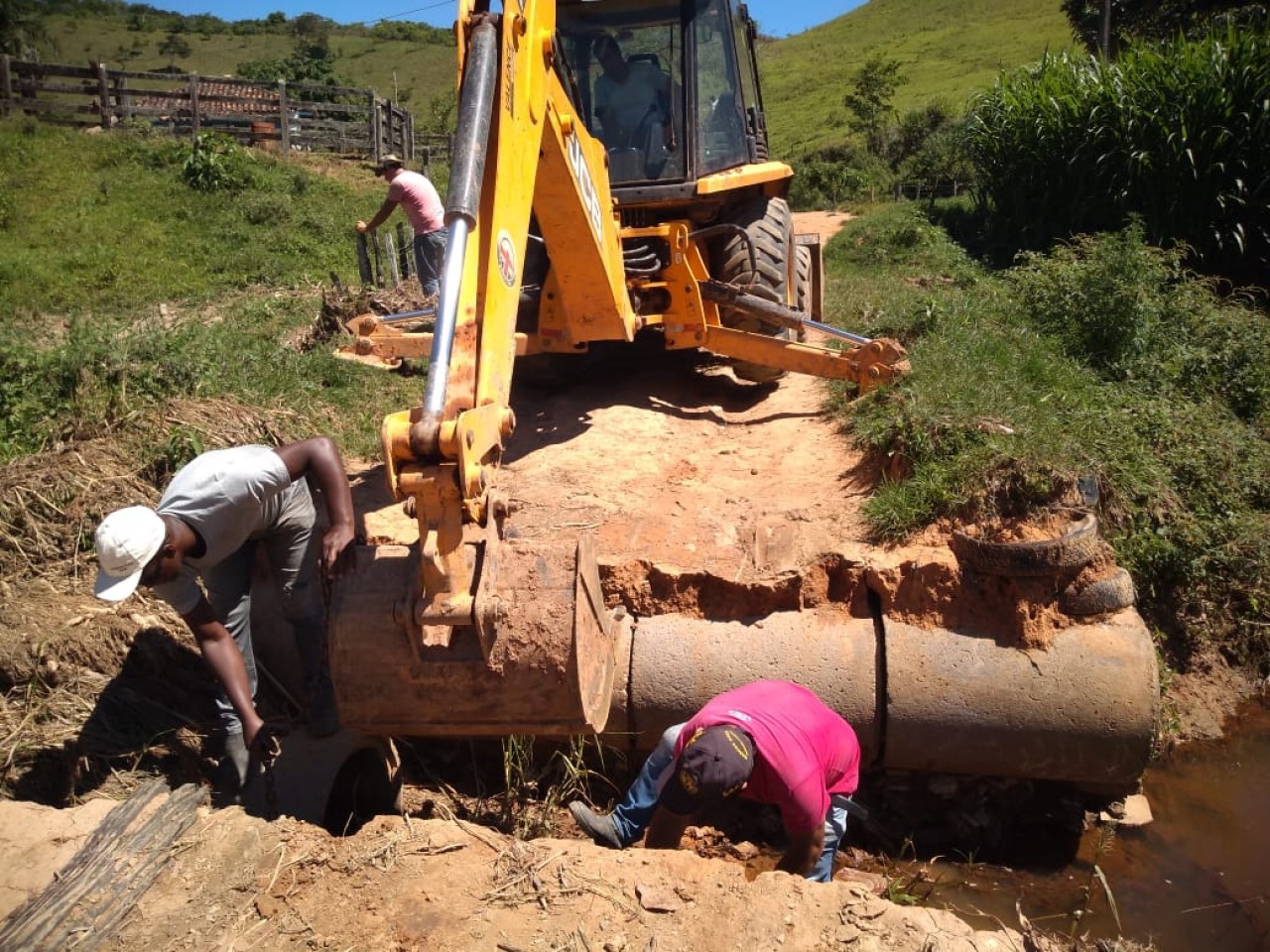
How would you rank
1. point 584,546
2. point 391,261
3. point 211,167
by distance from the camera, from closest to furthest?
point 584,546, point 391,261, point 211,167

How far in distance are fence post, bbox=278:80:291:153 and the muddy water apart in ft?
61.0

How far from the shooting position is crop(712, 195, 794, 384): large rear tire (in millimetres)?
5992

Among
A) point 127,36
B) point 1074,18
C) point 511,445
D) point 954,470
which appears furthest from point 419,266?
point 127,36

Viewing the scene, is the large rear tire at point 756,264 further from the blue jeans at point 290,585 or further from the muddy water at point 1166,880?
the muddy water at point 1166,880

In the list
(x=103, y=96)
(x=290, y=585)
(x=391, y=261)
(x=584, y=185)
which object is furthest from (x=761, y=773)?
(x=103, y=96)

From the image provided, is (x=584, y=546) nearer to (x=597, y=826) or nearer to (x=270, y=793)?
(x=597, y=826)

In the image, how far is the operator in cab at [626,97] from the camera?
5.85 metres

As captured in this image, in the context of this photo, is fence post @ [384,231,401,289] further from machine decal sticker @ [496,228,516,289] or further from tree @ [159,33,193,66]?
tree @ [159,33,193,66]

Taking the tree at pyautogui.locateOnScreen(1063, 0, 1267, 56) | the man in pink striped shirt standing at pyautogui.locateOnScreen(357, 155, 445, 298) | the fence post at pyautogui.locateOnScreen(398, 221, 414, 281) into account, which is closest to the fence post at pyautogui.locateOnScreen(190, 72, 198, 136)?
the fence post at pyautogui.locateOnScreen(398, 221, 414, 281)

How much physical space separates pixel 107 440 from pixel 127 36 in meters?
58.9

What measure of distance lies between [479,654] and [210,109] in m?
18.6

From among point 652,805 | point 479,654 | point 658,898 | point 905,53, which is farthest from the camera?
point 905,53

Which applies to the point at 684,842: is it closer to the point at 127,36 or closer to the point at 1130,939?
the point at 1130,939

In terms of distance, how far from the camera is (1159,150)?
33.6 feet
